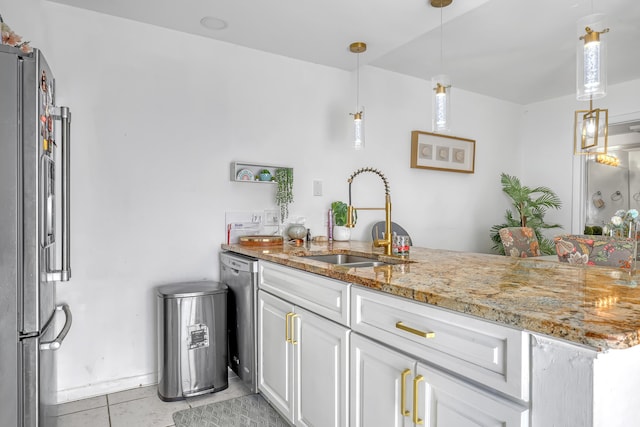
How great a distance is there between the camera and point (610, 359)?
0.77 meters

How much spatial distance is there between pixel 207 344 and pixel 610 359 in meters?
2.04

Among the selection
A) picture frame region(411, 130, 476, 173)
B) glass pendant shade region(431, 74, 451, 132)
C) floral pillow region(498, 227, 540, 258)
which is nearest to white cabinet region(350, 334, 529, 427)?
glass pendant shade region(431, 74, 451, 132)

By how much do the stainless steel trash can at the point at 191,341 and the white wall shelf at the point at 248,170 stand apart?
33.2 inches

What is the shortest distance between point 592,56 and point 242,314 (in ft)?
7.22

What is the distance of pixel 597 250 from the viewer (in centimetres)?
240

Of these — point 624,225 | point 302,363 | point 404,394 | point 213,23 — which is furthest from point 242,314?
point 624,225

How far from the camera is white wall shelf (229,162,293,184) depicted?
9.12ft

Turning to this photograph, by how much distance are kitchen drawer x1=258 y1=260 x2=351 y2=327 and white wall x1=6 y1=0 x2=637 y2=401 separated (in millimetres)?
859

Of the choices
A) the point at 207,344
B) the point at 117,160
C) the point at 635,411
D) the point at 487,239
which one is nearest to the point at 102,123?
the point at 117,160

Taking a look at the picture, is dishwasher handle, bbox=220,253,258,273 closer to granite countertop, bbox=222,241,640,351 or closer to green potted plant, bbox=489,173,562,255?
granite countertop, bbox=222,241,640,351

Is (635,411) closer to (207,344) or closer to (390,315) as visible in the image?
(390,315)

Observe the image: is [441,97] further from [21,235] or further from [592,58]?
[21,235]

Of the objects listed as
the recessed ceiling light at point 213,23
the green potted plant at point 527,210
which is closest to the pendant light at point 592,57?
the recessed ceiling light at point 213,23

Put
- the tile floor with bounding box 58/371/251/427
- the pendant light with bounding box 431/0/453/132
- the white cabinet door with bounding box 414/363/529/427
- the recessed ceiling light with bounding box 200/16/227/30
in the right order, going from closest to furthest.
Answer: the white cabinet door with bounding box 414/363/529/427, the tile floor with bounding box 58/371/251/427, the pendant light with bounding box 431/0/453/132, the recessed ceiling light with bounding box 200/16/227/30
